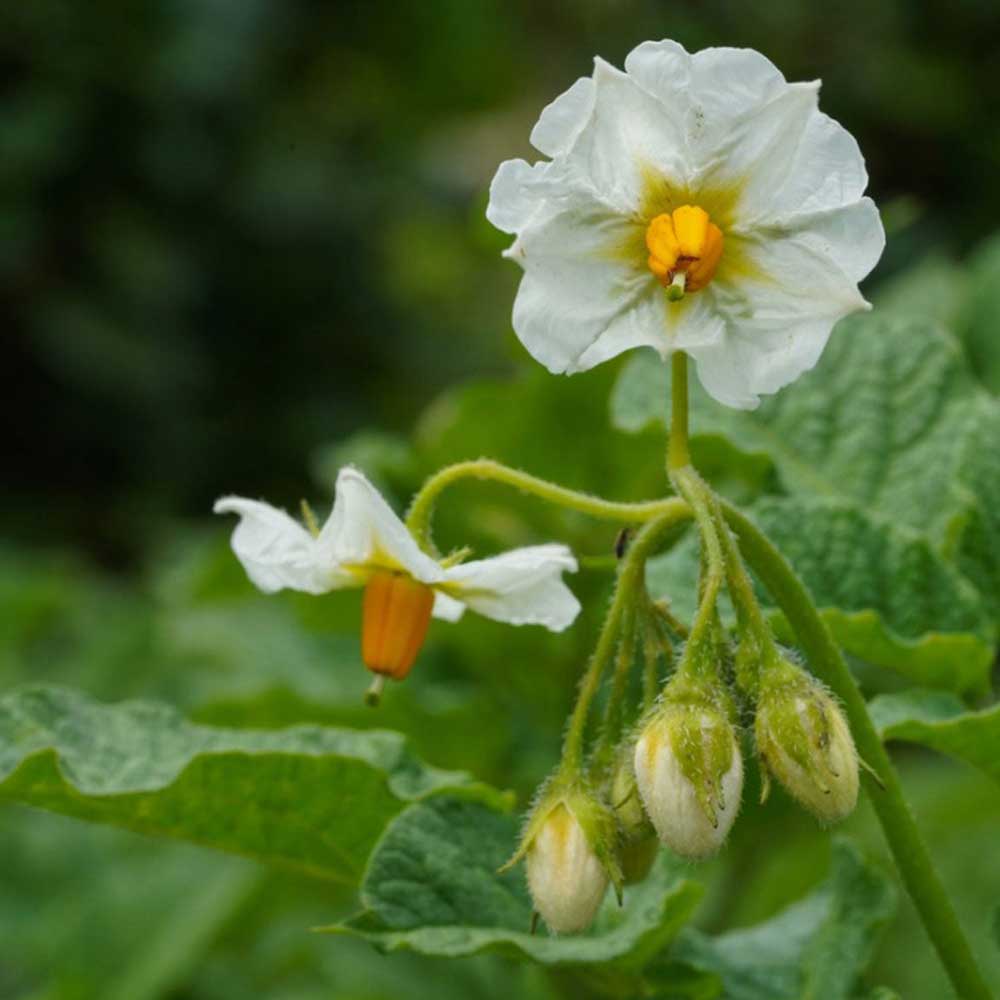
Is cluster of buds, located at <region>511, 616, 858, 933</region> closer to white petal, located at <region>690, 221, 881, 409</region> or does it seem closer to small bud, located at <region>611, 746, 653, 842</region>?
small bud, located at <region>611, 746, 653, 842</region>

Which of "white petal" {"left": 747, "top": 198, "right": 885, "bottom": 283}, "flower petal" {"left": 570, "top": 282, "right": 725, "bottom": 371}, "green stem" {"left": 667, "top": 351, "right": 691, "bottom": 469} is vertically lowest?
"green stem" {"left": 667, "top": 351, "right": 691, "bottom": 469}

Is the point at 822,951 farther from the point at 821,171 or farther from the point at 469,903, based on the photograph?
the point at 821,171

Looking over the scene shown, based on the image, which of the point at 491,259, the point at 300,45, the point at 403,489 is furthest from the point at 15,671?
the point at 491,259

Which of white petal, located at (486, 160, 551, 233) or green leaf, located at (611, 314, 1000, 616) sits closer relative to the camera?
white petal, located at (486, 160, 551, 233)

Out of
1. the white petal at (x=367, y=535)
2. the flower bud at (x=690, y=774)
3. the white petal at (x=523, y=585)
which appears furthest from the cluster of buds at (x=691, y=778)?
the white petal at (x=367, y=535)

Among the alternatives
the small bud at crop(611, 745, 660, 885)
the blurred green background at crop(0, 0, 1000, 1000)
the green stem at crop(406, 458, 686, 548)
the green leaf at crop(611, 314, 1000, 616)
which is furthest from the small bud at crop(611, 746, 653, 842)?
the blurred green background at crop(0, 0, 1000, 1000)

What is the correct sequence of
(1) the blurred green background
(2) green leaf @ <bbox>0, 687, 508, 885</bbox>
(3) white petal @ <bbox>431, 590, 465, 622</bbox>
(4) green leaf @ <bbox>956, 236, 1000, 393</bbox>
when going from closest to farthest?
1. (3) white petal @ <bbox>431, 590, 465, 622</bbox>
2. (2) green leaf @ <bbox>0, 687, 508, 885</bbox>
3. (4) green leaf @ <bbox>956, 236, 1000, 393</bbox>
4. (1) the blurred green background

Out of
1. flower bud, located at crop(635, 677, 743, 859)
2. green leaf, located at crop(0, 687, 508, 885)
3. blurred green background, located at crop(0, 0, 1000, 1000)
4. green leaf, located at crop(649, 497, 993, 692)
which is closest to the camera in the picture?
flower bud, located at crop(635, 677, 743, 859)

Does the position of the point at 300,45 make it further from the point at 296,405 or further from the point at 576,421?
the point at 576,421
